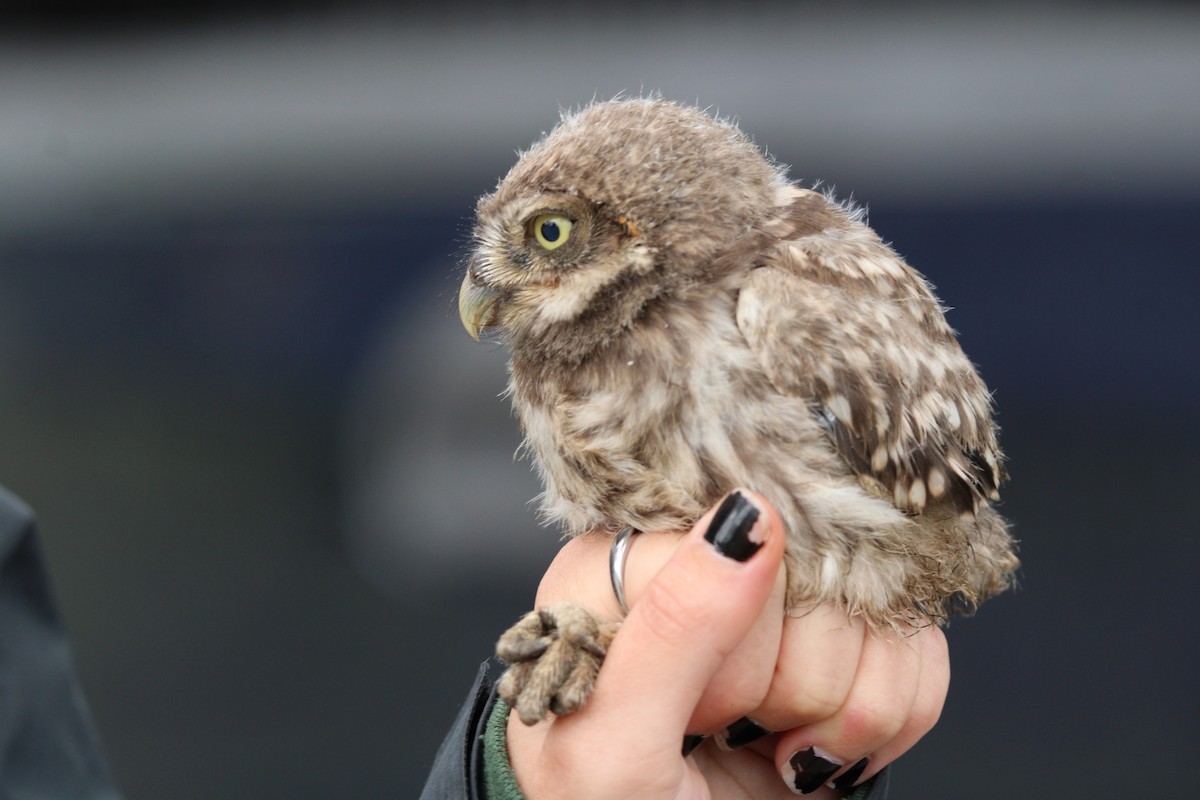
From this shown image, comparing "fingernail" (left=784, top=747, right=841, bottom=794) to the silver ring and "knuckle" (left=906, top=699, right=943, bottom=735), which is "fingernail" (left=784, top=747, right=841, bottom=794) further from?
the silver ring

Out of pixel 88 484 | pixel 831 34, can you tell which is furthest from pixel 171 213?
pixel 831 34

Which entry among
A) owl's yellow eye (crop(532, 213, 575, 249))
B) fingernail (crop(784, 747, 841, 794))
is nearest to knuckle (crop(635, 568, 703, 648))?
fingernail (crop(784, 747, 841, 794))

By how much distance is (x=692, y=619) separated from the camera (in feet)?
6.73

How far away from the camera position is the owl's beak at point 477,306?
2.52 metres

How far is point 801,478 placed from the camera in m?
2.18

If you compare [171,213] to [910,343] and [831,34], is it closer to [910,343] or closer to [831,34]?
[831,34]

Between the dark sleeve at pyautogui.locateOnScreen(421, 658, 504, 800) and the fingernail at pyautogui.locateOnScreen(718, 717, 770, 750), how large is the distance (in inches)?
20.9

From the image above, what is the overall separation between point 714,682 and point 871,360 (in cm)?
72

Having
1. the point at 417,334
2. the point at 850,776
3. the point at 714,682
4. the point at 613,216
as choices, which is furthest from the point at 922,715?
the point at 417,334

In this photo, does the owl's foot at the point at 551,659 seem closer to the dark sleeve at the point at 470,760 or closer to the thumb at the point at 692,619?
the thumb at the point at 692,619

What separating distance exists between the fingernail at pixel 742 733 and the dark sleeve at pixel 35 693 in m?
1.64

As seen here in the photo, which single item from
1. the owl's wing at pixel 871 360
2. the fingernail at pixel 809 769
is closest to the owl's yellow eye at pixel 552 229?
the owl's wing at pixel 871 360

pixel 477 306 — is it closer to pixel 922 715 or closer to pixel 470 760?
A: pixel 470 760

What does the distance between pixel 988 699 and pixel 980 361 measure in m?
1.70
